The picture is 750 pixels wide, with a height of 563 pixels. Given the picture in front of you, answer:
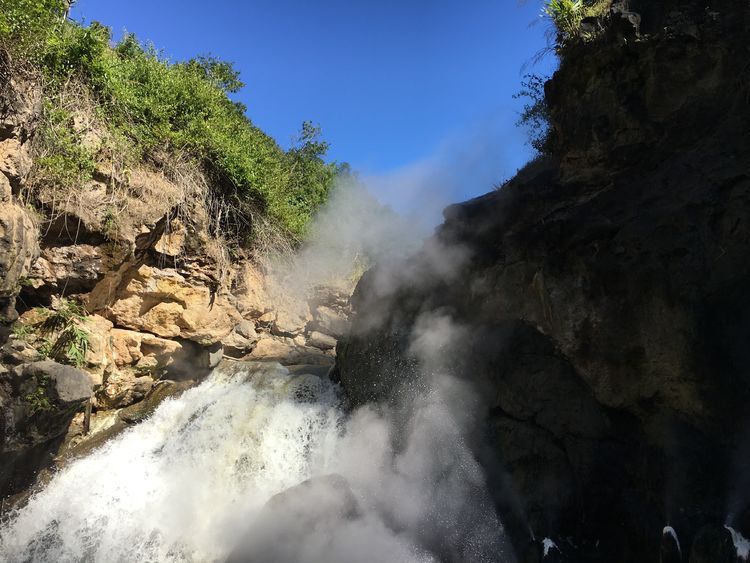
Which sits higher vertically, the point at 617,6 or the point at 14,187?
the point at 14,187

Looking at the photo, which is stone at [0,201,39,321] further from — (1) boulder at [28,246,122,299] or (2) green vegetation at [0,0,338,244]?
(2) green vegetation at [0,0,338,244]

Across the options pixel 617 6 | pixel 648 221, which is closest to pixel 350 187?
pixel 617 6

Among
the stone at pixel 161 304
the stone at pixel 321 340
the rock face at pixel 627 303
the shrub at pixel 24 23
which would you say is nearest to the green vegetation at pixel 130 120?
the shrub at pixel 24 23

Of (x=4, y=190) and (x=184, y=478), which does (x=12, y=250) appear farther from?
(x=184, y=478)

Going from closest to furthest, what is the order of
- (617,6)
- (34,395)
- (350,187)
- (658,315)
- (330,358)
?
(658,315)
(617,6)
(34,395)
(330,358)
(350,187)

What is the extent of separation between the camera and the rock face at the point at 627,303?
319 cm

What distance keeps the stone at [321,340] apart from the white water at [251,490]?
3.79m

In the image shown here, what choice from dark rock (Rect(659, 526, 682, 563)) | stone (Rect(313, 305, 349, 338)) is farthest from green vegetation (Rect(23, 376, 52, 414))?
stone (Rect(313, 305, 349, 338))

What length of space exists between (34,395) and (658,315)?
5.73 metres

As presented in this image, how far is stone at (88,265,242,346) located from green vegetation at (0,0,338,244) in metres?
1.40

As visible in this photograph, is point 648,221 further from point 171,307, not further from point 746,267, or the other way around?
point 171,307

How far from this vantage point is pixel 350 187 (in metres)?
14.1

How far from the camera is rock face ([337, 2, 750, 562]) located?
3186 millimetres

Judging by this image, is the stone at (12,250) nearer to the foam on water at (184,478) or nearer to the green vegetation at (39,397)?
the green vegetation at (39,397)
